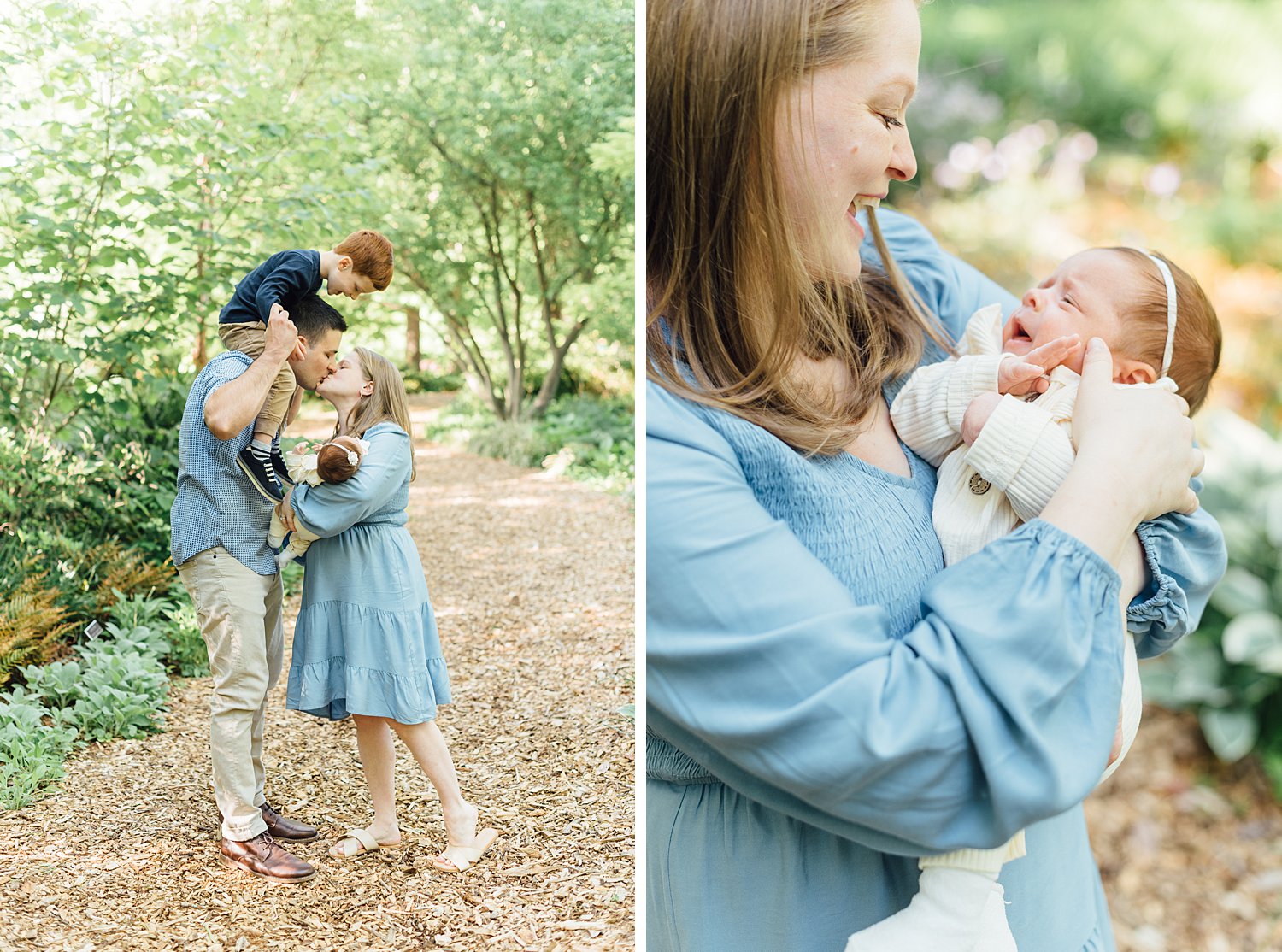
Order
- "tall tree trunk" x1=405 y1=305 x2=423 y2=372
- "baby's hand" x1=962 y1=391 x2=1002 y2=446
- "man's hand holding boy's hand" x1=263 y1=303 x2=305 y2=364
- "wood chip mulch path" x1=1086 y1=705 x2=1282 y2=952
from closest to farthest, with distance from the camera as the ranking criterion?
1. "baby's hand" x1=962 y1=391 x2=1002 y2=446
2. "man's hand holding boy's hand" x1=263 y1=303 x2=305 y2=364
3. "tall tree trunk" x1=405 y1=305 x2=423 y2=372
4. "wood chip mulch path" x1=1086 y1=705 x2=1282 y2=952

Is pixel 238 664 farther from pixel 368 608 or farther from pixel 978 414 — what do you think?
pixel 978 414

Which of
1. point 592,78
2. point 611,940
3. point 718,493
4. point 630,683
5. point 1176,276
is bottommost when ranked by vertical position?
point 611,940

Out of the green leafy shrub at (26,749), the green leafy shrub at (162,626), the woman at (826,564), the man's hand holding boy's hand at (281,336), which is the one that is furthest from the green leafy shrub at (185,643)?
the woman at (826,564)

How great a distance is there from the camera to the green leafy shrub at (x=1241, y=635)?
2967mm

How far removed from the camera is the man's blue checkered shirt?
1.75 metres

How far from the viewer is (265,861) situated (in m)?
1.85

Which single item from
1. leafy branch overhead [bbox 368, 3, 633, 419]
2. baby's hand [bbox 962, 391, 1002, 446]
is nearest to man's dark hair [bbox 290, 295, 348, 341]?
leafy branch overhead [bbox 368, 3, 633, 419]

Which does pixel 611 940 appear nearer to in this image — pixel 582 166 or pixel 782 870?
pixel 782 870

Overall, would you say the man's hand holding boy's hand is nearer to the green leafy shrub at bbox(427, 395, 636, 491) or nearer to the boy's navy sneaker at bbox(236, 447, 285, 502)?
A: the boy's navy sneaker at bbox(236, 447, 285, 502)

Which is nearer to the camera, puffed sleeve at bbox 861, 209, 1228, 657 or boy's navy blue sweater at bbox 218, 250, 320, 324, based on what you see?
puffed sleeve at bbox 861, 209, 1228, 657

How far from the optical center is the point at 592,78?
256cm

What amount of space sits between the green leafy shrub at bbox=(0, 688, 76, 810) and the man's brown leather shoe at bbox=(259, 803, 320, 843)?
36 cm

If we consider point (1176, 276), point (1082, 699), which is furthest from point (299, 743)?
point (1176, 276)

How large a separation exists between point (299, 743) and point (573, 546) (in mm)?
848
